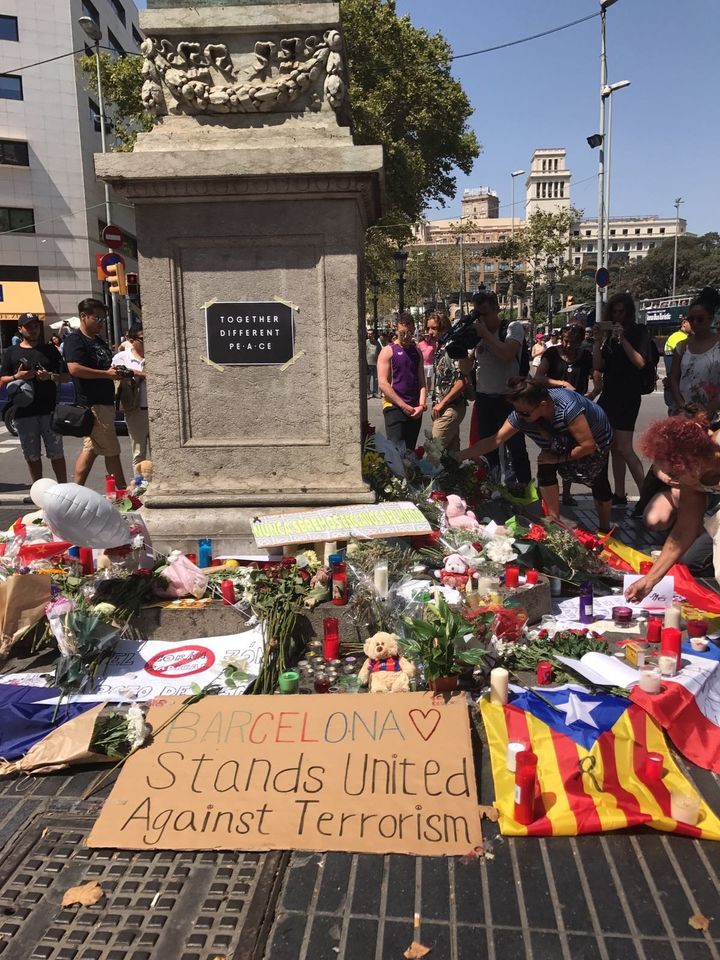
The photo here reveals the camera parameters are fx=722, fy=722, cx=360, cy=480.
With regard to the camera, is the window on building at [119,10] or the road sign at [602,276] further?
the window on building at [119,10]

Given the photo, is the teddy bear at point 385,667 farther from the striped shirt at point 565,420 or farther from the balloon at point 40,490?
the striped shirt at point 565,420

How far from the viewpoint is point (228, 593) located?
13.8 ft

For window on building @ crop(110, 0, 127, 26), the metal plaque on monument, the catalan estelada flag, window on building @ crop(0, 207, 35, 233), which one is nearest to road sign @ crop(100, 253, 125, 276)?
the metal plaque on monument

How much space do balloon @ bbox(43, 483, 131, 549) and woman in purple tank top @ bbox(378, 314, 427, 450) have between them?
4050mm

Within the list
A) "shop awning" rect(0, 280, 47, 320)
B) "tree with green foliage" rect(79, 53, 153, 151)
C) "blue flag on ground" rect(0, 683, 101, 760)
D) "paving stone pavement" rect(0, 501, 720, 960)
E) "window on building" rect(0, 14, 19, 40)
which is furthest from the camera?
"shop awning" rect(0, 280, 47, 320)

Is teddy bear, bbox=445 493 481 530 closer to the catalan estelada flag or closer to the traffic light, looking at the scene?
the catalan estelada flag

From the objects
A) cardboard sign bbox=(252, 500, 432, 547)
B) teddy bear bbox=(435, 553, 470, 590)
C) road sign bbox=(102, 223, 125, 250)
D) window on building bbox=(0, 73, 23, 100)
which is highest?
window on building bbox=(0, 73, 23, 100)

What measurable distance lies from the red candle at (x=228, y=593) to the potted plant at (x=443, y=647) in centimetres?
106

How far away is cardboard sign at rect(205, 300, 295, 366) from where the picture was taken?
15.8ft

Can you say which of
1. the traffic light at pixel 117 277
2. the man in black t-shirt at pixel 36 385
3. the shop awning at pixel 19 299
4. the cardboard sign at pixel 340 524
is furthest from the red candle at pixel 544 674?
the shop awning at pixel 19 299

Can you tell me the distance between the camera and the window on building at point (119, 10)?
4060cm

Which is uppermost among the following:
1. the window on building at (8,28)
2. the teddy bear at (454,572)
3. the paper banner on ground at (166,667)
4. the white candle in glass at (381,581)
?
the window on building at (8,28)

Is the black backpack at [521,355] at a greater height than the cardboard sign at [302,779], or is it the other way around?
the black backpack at [521,355]

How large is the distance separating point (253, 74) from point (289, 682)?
3.83m
